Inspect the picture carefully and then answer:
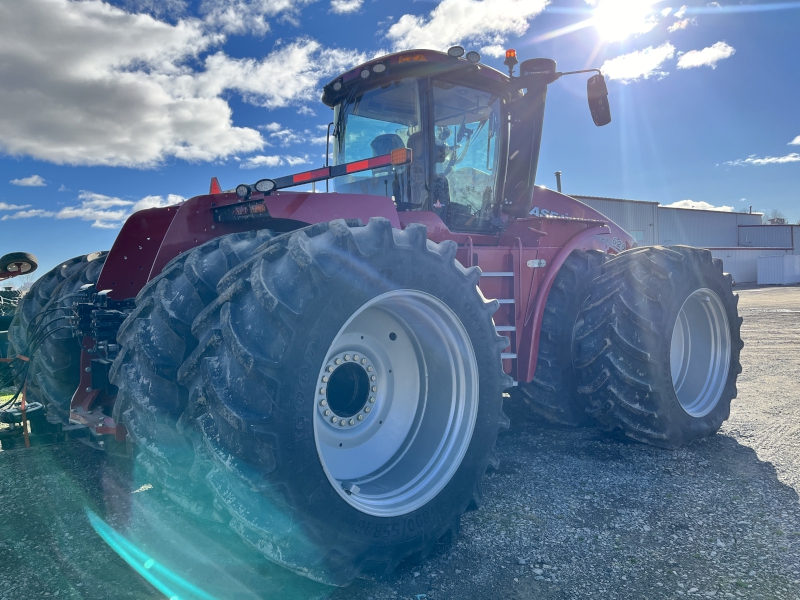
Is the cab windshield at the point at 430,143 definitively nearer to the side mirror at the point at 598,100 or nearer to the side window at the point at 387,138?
the side window at the point at 387,138

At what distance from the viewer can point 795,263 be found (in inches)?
1479

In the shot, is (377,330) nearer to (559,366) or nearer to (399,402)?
(399,402)

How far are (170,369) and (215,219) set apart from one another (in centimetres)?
114

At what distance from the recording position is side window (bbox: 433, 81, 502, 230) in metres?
4.33

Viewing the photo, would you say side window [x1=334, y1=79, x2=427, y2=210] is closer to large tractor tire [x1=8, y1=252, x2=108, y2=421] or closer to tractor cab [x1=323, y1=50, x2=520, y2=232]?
tractor cab [x1=323, y1=50, x2=520, y2=232]

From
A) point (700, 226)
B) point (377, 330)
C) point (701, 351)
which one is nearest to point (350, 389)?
point (377, 330)

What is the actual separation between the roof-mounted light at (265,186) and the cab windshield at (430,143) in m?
1.29

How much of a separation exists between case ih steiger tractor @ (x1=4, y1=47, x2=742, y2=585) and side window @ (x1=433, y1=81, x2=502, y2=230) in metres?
0.02

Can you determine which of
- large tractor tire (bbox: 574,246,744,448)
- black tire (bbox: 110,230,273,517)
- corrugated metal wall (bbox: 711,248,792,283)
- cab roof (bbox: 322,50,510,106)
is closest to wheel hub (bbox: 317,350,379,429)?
black tire (bbox: 110,230,273,517)

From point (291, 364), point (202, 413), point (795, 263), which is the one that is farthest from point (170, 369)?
point (795, 263)

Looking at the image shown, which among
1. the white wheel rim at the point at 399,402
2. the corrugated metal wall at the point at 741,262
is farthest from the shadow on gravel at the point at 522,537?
the corrugated metal wall at the point at 741,262

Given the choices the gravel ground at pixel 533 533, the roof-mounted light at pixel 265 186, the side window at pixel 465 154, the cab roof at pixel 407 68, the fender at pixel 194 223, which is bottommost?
the gravel ground at pixel 533 533

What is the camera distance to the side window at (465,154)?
433 centimetres

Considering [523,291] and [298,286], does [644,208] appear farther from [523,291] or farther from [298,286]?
[298,286]
